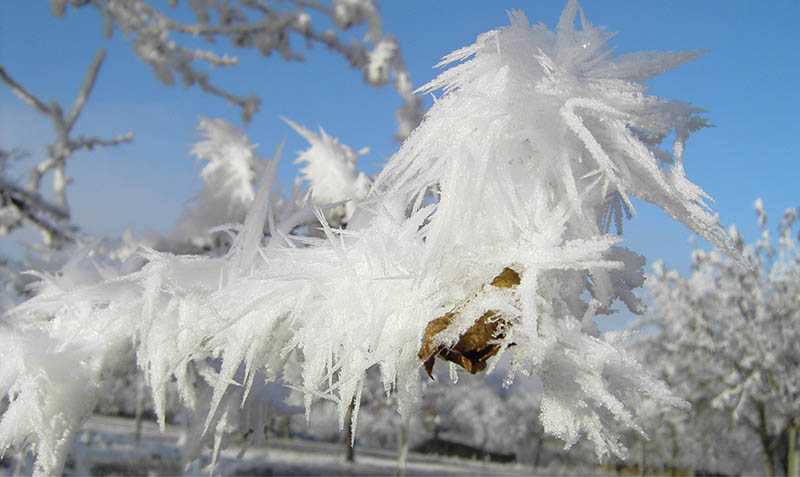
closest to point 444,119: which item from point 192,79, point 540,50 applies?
point 540,50

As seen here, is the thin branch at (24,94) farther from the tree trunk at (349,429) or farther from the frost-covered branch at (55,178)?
the tree trunk at (349,429)

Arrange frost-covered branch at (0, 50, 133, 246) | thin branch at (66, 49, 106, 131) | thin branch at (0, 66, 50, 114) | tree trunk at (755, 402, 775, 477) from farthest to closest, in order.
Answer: tree trunk at (755, 402, 775, 477), thin branch at (66, 49, 106, 131), thin branch at (0, 66, 50, 114), frost-covered branch at (0, 50, 133, 246)

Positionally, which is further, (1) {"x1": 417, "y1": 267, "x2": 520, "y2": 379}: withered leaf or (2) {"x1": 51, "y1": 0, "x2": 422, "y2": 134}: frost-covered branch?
(2) {"x1": 51, "y1": 0, "x2": 422, "y2": 134}: frost-covered branch

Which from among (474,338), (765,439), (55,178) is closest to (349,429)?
(55,178)

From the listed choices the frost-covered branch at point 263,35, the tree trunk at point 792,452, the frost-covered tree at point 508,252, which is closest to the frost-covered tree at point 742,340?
the tree trunk at point 792,452

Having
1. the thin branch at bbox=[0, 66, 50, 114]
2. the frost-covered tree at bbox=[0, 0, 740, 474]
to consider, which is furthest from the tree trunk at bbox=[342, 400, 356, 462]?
the thin branch at bbox=[0, 66, 50, 114]

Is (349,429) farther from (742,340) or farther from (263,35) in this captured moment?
(742,340)

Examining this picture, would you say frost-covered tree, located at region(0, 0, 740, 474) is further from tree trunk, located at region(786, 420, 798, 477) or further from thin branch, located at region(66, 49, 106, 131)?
tree trunk, located at region(786, 420, 798, 477)
